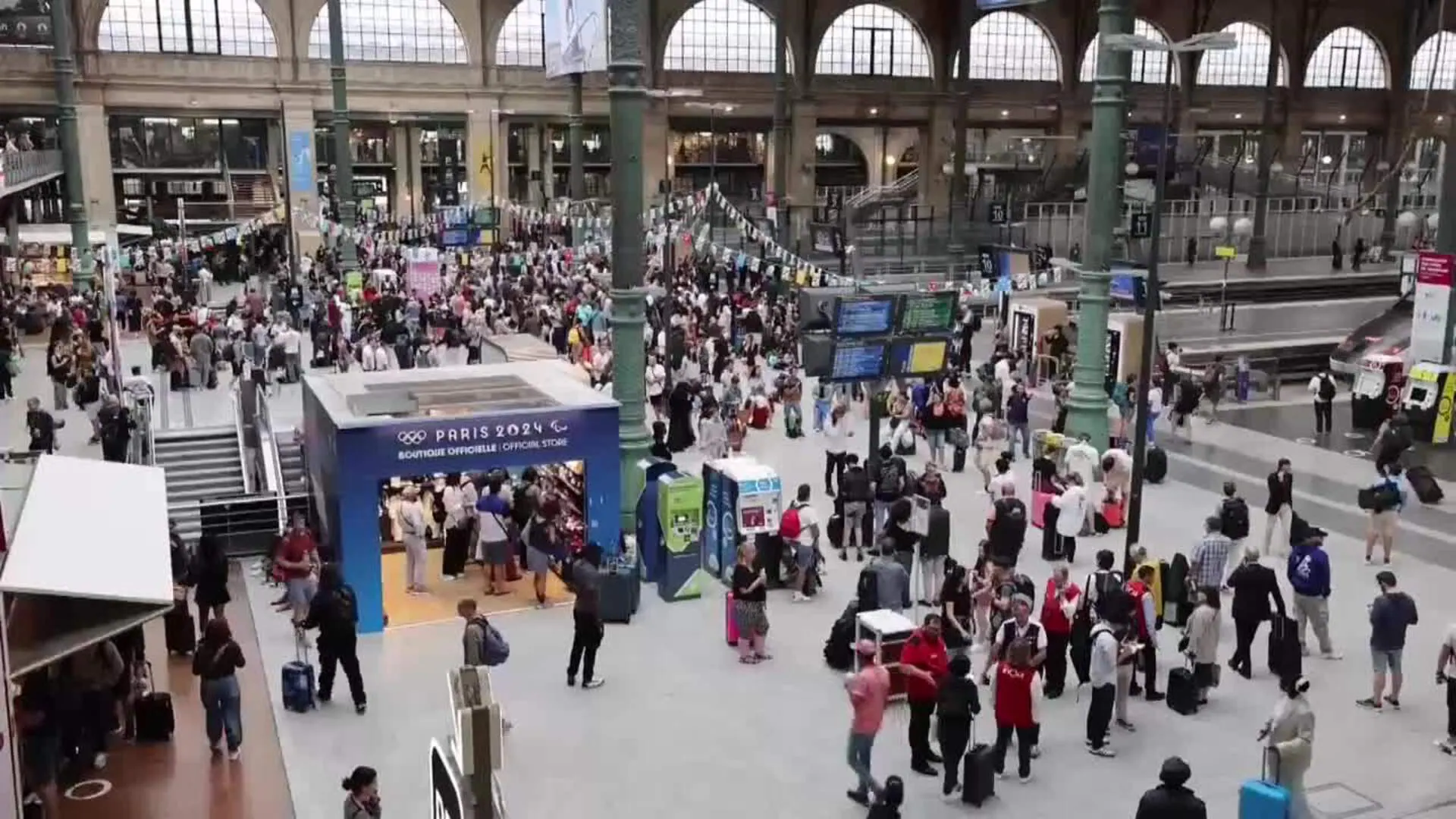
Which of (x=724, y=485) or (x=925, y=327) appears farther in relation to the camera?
(x=925, y=327)

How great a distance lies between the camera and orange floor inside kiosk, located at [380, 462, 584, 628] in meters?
14.3

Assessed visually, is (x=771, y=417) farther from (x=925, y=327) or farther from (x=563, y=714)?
(x=563, y=714)

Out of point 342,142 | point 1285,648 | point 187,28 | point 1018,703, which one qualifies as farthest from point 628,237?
point 187,28

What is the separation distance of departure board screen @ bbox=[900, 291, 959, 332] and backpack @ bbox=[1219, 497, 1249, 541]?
4607 millimetres

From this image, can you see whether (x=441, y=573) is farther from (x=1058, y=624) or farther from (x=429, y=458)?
(x=1058, y=624)

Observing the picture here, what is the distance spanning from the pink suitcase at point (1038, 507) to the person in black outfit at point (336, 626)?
28.6ft

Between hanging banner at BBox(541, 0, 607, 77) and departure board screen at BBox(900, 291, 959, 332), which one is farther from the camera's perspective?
hanging banner at BBox(541, 0, 607, 77)

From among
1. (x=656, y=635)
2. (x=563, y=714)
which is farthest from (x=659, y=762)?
(x=656, y=635)

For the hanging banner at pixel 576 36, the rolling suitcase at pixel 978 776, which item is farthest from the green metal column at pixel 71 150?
the rolling suitcase at pixel 978 776

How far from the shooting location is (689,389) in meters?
22.1

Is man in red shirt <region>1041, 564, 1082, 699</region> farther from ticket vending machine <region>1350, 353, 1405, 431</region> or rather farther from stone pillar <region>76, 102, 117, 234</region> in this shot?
stone pillar <region>76, 102, 117, 234</region>

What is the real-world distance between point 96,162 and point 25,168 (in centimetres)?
1248

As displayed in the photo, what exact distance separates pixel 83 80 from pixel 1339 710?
156ft

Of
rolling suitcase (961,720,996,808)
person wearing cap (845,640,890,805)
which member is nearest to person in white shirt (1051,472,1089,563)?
rolling suitcase (961,720,996,808)
